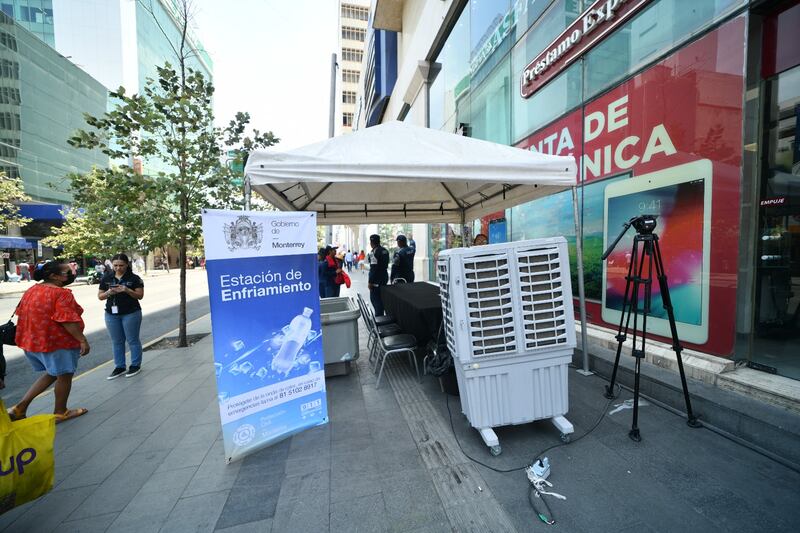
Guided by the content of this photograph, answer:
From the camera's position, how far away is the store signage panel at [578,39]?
15.4 ft

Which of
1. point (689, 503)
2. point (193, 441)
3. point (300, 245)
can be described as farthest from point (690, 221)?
point (193, 441)

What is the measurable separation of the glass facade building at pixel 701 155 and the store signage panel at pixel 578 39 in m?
0.06

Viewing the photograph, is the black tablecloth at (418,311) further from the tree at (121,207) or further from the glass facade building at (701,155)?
the tree at (121,207)

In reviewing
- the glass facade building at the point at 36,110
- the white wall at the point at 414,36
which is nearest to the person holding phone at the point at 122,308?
the white wall at the point at 414,36

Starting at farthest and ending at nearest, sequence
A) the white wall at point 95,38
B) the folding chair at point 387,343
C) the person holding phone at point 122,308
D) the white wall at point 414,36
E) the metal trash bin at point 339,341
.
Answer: the white wall at point 95,38 < the white wall at point 414,36 < the person holding phone at point 122,308 < the metal trash bin at point 339,341 < the folding chair at point 387,343

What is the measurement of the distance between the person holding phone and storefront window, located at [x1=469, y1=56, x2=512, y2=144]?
7.70m

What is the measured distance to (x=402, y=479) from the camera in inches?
95.0

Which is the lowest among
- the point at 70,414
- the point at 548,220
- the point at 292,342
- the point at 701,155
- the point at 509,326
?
the point at 70,414

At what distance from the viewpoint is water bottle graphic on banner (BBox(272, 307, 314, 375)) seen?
2.81 m

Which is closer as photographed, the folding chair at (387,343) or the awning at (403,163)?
the awning at (403,163)

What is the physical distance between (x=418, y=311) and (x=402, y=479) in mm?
1859

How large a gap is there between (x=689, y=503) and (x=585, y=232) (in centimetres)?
424

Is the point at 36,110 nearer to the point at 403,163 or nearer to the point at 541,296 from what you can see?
the point at 403,163

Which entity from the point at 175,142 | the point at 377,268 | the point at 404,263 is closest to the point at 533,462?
the point at 377,268
